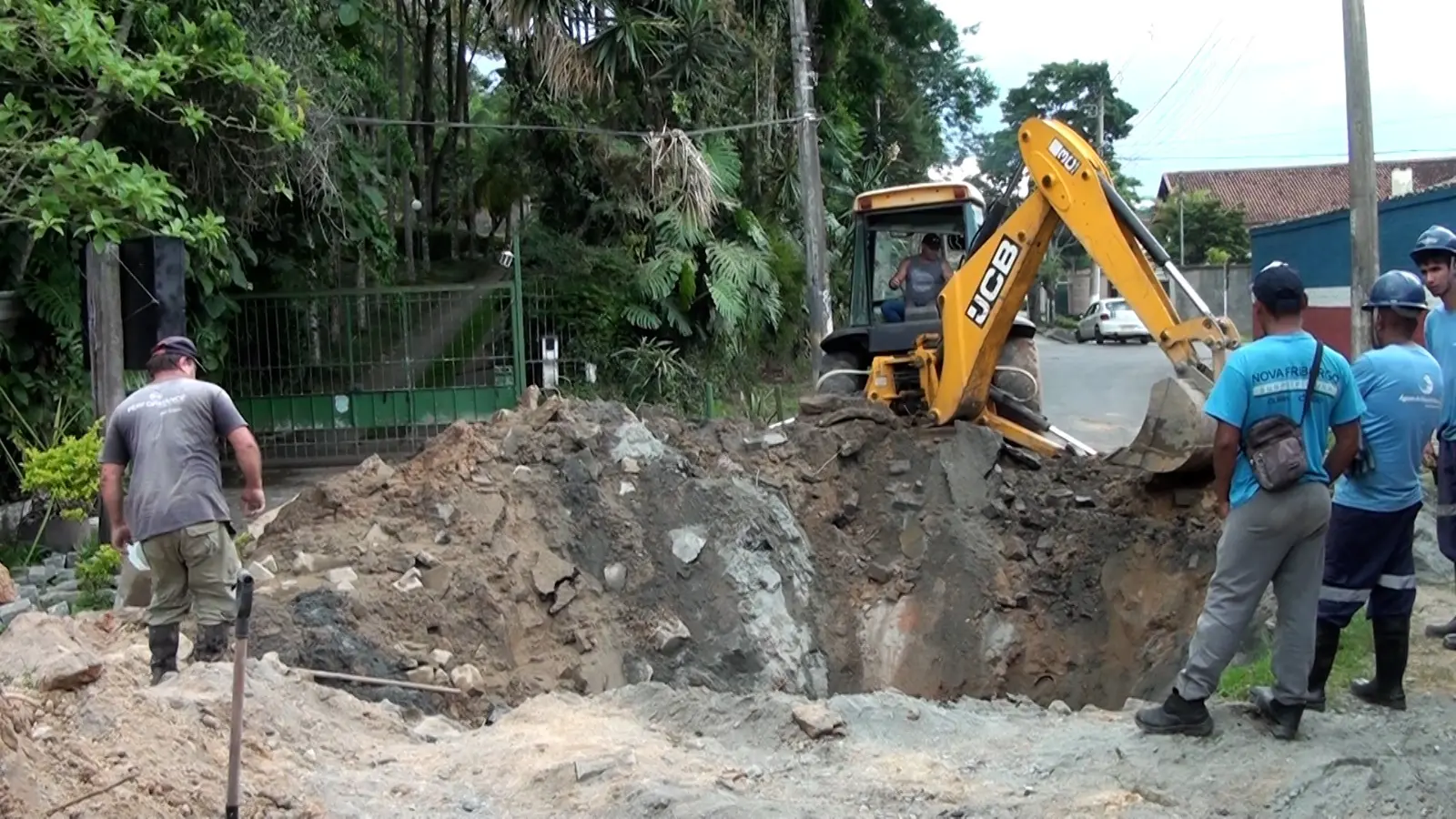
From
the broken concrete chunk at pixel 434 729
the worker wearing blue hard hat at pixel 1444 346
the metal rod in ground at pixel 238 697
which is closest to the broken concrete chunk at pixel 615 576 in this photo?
the broken concrete chunk at pixel 434 729

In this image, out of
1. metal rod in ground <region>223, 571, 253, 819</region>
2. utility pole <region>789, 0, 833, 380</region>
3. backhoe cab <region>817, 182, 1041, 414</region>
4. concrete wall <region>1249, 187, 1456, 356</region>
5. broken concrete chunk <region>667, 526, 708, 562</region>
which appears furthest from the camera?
utility pole <region>789, 0, 833, 380</region>

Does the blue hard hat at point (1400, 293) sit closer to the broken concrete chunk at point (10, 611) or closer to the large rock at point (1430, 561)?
the large rock at point (1430, 561)

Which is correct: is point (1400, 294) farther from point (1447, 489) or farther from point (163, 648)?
point (163, 648)

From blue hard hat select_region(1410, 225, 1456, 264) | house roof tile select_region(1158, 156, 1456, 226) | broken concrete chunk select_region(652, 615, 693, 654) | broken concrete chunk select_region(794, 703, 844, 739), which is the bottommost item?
broken concrete chunk select_region(652, 615, 693, 654)

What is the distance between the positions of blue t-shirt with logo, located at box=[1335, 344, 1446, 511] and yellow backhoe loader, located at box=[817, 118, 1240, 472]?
2.11 meters

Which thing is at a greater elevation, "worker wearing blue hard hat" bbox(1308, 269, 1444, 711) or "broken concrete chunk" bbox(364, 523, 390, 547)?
"worker wearing blue hard hat" bbox(1308, 269, 1444, 711)

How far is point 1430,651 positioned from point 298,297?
12.5m

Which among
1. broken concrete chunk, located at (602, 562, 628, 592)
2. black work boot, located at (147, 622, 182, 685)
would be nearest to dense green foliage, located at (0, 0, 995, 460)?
black work boot, located at (147, 622, 182, 685)

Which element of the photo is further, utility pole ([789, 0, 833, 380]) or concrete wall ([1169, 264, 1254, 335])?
concrete wall ([1169, 264, 1254, 335])

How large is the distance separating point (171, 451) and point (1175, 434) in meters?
6.27

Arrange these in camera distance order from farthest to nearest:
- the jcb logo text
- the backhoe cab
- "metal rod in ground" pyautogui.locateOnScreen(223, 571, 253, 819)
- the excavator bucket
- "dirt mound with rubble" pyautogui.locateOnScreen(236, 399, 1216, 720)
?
the backhoe cab
the jcb logo text
the excavator bucket
"dirt mound with rubble" pyautogui.locateOnScreen(236, 399, 1216, 720)
"metal rod in ground" pyautogui.locateOnScreen(223, 571, 253, 819)

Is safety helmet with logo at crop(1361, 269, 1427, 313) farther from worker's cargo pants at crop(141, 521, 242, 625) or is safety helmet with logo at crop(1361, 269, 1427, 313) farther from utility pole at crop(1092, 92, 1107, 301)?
utility pole at crop(1092, 92, 1107, 301)

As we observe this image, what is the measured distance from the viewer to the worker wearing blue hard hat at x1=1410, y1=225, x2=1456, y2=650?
6117mm

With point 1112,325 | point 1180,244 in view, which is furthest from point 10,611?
point 1180,244
